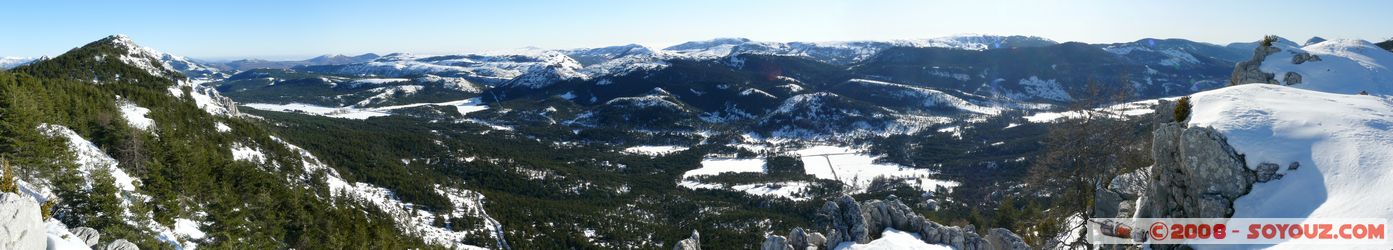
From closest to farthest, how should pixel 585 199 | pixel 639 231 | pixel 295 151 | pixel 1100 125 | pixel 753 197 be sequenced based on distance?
pixel 1100 125 < pixel 295 151 < pixel 639 231 < pixel 585 199 < pixel 753 197

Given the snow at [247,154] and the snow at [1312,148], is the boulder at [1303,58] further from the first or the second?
the snow at [247,154]

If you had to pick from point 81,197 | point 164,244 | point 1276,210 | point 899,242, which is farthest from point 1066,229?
point 81,197

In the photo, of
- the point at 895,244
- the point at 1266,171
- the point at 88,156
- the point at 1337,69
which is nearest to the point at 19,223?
the point at 1266,171

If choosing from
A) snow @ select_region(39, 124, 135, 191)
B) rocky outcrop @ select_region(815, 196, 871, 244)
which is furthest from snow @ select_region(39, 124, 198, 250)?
rocky outcrop @ select_region(815, 196, 871, 244)

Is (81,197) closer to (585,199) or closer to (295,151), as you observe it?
(295,151)

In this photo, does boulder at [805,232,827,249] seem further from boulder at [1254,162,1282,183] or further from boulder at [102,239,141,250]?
boulder at [102,239,141,250]

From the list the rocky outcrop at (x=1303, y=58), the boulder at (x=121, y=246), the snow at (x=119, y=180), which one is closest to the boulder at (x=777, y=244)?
the boulder at (x=121, y=246)
